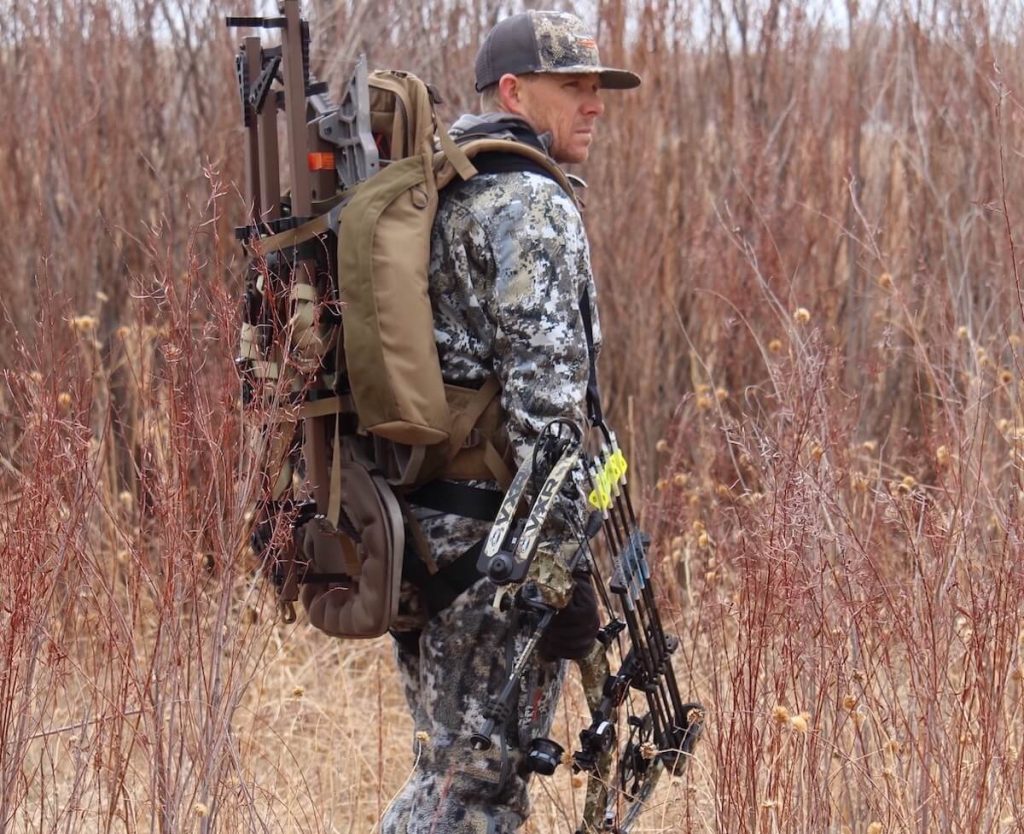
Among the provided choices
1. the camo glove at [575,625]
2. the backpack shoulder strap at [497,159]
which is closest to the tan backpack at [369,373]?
the backpack shoulder strap at [497,159]

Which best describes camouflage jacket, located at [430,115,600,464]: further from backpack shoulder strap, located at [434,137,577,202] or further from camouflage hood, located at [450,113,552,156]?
camouflage hood, located at [450,113,552,156]

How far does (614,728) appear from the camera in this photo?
2.97 meters

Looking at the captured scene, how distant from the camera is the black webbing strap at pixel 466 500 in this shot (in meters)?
2.93

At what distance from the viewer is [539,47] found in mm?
2992

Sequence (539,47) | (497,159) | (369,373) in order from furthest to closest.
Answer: (539,47), (497,159), (369,373)

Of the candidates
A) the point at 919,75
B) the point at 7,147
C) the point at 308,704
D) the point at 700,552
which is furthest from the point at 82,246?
the point at 919,75

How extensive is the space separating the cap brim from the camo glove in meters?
1.03

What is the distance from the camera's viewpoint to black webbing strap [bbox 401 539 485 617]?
9.59ft

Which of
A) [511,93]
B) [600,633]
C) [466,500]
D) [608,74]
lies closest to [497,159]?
[511,93]

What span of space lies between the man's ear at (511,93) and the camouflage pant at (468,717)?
2.91 feet

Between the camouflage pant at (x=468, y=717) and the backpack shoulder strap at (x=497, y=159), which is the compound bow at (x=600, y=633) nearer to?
the camouflage pant at (x=468, y=717)

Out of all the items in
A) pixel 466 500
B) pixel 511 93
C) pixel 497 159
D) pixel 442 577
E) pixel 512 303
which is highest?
pixel 511 93

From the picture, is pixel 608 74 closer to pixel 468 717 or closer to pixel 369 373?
pixel 369 373

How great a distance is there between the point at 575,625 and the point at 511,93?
3.62 feet
